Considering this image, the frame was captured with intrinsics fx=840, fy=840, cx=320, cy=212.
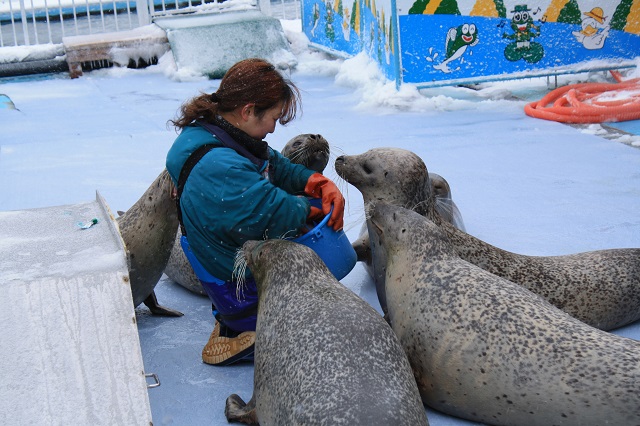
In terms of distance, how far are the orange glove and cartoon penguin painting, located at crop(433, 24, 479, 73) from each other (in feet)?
15.5

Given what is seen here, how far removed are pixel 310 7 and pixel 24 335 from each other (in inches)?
377

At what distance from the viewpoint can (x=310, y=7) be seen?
11.5m

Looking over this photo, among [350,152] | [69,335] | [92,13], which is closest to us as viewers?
[69,335]

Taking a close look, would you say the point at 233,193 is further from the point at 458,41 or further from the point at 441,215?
the point at 458,41

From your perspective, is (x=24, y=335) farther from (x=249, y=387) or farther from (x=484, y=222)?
(x=484, y=222)

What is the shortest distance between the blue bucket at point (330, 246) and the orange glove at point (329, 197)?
3cm

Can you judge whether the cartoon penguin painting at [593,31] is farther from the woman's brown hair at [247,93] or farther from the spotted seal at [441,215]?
the woman's brown hair at [247,93]

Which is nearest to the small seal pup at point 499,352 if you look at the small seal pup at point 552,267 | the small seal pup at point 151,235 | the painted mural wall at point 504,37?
the small seal pup at point 552,267

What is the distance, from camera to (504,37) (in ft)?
25.9

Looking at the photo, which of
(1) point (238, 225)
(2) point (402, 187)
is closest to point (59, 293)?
(1) point (238, 225)

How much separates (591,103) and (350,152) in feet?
7.68

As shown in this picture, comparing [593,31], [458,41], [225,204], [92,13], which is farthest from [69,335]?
[92,13]

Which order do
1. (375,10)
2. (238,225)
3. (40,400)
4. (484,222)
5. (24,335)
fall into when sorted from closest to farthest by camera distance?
(40,400), (24,335), (238,225), (484,222), (375,10)

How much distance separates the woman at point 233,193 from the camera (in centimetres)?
314
